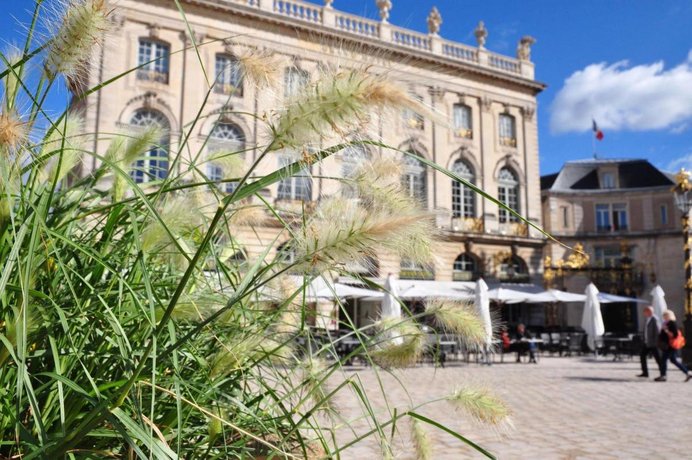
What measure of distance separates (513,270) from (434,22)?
1126cm

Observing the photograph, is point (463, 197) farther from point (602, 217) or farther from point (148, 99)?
point (148, 99)

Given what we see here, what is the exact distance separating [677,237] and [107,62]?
121 ft

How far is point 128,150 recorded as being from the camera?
2279 mm

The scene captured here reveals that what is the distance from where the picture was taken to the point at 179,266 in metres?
2.25

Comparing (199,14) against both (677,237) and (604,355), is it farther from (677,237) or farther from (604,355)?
(677,237)

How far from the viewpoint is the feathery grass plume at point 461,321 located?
222 centimetres

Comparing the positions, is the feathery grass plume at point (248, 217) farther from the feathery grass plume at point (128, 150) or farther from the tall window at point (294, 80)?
the tall window at point (294, 80)

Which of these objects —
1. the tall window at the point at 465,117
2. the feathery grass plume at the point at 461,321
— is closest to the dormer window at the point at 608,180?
the tall window at the point at 465,117

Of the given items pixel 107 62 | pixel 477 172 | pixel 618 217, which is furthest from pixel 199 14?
pixel 618 217

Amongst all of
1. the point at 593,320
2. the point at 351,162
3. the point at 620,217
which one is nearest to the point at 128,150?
the point at 351,162

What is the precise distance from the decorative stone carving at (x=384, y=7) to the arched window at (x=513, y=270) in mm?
11400

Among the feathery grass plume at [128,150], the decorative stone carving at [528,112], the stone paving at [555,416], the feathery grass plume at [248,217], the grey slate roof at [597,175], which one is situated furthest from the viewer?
the grey slate roof at [597,175]

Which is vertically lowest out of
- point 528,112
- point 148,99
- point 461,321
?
point 461,321

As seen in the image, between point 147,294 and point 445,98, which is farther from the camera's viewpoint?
point 445,98
